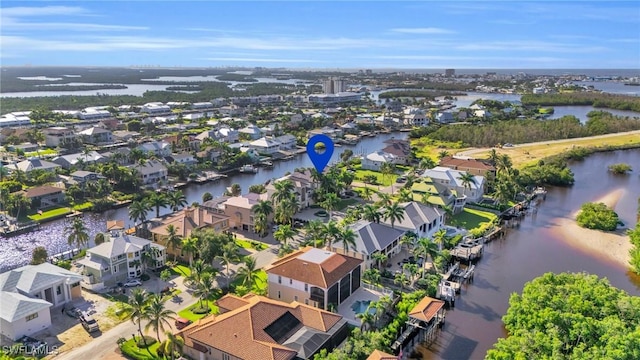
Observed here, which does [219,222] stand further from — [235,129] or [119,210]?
[235,129]

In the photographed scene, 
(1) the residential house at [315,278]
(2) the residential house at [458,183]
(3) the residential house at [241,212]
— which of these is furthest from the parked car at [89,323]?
(2) the residential house at [458,183]

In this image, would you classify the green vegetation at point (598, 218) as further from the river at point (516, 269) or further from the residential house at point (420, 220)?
the residential house at point (420, 220)

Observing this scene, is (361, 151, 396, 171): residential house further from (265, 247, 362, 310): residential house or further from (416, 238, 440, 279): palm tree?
(265, 247, 362, 310): residential house

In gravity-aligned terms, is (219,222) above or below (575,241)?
above

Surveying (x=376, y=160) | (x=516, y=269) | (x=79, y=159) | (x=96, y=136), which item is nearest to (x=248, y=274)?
(x=516, y=269)

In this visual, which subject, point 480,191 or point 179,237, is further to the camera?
point 480,191

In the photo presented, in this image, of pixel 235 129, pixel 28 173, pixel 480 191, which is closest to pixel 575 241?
pixel 480 191

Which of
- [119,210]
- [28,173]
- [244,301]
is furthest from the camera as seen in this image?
[28,173]
